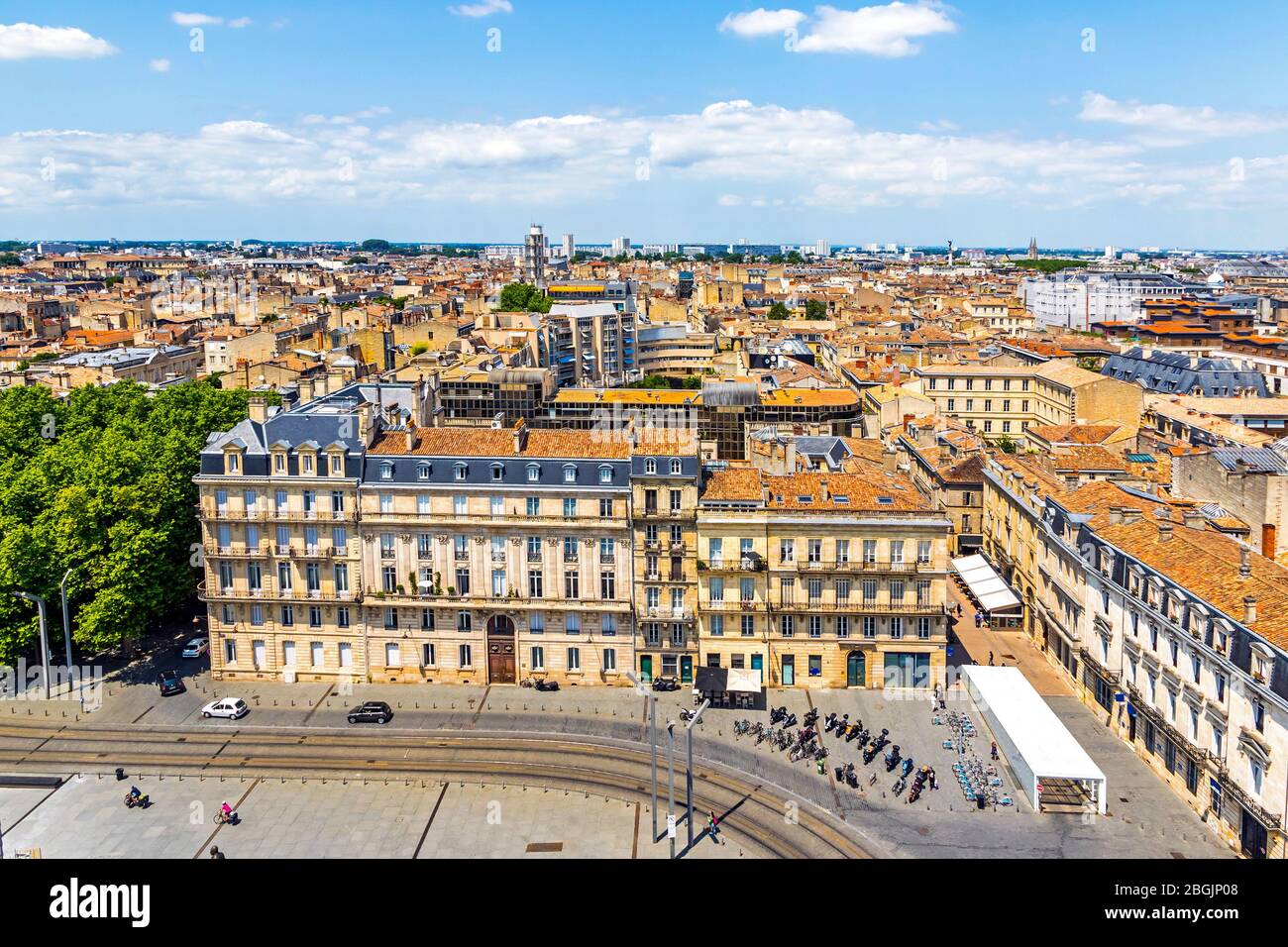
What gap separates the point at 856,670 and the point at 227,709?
123 feet

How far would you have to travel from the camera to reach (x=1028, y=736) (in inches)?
2088

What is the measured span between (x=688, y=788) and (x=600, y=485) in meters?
22.3

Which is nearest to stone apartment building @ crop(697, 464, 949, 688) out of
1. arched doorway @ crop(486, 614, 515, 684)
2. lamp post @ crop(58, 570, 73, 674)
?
arched doorway @ crop(486, 614, 515, 684)

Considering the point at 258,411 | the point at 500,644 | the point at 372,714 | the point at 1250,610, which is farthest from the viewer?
the point at 258,411

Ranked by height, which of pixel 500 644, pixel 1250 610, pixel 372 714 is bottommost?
pixel 372 714

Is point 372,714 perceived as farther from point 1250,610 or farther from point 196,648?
point 1250,610

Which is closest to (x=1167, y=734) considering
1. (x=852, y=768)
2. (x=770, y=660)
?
(x=852, y=768)

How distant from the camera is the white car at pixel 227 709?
Answer: 202 ft

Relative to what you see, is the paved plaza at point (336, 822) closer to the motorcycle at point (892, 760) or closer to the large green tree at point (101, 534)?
the motorcycle at point (892, 760)

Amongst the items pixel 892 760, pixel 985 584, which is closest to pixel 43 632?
pixel 892 760

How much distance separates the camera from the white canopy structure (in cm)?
4962

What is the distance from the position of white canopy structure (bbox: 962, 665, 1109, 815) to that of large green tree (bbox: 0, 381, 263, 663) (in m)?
50.8

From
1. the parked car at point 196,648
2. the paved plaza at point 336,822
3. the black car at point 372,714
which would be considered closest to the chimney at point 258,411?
the parked car at point 196,648
